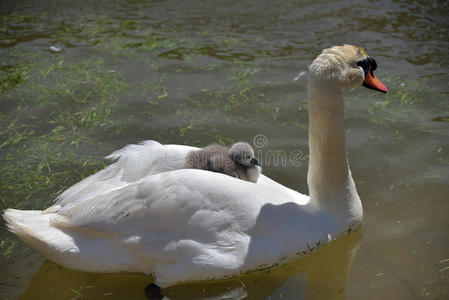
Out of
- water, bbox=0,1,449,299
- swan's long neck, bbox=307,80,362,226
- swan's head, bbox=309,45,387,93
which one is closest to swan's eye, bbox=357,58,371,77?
swan's head, bbox=309,45,387,93

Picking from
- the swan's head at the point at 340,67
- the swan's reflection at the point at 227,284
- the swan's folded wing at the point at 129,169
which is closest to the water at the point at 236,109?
the swan's reflection at the point at 227,284

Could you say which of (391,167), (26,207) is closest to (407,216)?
(391,167)

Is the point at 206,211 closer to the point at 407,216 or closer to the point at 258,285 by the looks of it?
the point at 258,285

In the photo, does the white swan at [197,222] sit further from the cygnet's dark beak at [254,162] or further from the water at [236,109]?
the water at [236,109]

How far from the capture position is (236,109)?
19.3 ft

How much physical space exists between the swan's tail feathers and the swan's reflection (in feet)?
1.12

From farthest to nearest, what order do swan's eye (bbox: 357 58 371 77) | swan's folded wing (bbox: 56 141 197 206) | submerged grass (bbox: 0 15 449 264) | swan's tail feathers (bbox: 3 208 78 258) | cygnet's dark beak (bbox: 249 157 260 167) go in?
submerged grass (bbox: 0 15 449 264) < cygnet's dark beak (bbox: 249 157 260 167) < swan's folded wing (bbox: 56 141 197 206) < swan's eye (bbox: 357 58 371 77) < swan's tail feathers (bbox: 3 208 78 258)

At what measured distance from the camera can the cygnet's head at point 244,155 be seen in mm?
3656

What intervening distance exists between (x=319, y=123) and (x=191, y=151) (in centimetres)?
104

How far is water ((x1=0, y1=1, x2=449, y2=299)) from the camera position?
11.6ft

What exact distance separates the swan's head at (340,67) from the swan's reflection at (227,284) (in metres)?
1.38

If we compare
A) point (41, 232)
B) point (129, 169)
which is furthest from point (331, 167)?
point (41, 232)

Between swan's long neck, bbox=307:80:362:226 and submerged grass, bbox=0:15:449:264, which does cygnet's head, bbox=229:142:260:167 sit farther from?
submerged grass, bbox=0:15:449:264

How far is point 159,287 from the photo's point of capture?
10.6 feet
